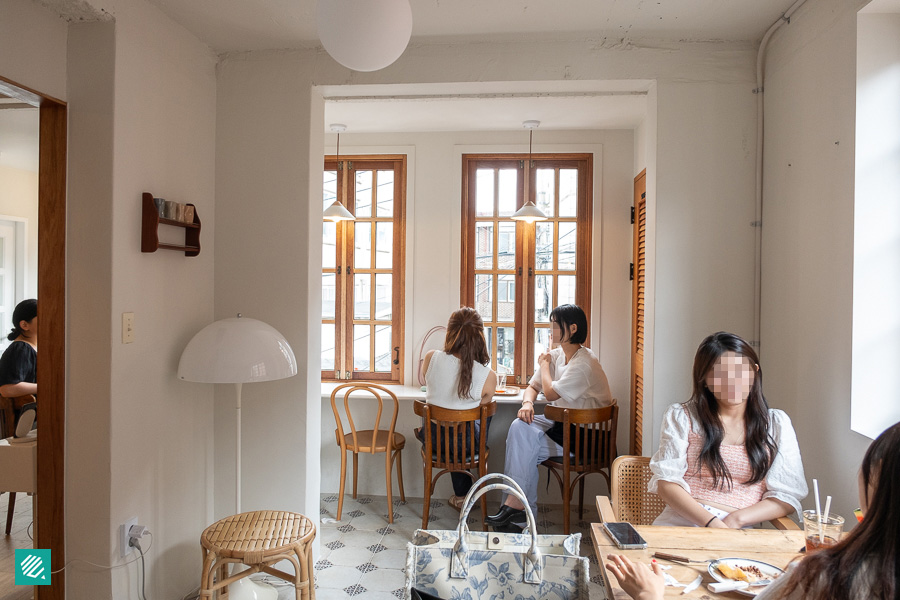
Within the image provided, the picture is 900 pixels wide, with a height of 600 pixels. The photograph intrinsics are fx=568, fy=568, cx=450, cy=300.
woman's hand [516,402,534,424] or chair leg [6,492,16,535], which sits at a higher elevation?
woman's hand [516,402,534,424]

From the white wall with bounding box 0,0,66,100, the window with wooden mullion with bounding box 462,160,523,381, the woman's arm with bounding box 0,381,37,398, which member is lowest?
the woman's arm with bounding box 0,381,37,398

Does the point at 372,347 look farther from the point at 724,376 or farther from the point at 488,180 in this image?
the point at 724,376

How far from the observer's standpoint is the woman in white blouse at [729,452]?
1881 millimetres

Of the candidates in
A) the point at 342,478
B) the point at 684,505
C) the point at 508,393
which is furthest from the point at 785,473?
the point at 342,478

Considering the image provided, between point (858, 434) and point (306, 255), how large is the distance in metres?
2.29

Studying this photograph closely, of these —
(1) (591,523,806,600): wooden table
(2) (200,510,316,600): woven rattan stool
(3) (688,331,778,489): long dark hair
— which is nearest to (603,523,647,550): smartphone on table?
(1) (591,523,806,600): wooden table

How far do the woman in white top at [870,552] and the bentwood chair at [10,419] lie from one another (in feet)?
7.89

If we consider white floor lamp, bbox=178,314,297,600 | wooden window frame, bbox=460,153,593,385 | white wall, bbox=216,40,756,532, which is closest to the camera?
white floor lamp, bbox=178,314,297,600

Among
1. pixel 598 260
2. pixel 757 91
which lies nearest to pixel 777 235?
pixel 757 91

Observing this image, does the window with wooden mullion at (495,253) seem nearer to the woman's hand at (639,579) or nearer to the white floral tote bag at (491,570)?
the white floral tote bag at (491,570)

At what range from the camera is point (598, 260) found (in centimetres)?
394

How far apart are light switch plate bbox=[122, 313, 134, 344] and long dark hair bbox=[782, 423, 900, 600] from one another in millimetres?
2209

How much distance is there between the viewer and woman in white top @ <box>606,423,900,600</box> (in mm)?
842

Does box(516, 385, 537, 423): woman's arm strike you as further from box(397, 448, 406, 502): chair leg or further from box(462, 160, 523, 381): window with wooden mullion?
box(397, 448, 406, 502): chair leg
